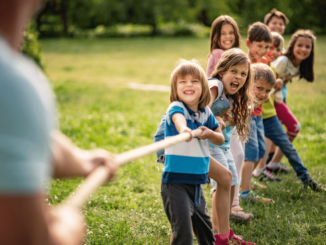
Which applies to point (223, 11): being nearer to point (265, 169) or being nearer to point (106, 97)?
point (106, 97)

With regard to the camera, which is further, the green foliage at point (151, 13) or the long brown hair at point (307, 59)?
the green foliage at point (151, 13)

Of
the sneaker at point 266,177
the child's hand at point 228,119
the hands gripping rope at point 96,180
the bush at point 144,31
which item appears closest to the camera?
the hands gripping rope at point 96,180

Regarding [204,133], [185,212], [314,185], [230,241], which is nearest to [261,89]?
[314,185]

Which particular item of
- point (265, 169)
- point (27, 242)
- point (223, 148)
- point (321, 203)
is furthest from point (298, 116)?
point (27, 242)

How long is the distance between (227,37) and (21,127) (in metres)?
3.70

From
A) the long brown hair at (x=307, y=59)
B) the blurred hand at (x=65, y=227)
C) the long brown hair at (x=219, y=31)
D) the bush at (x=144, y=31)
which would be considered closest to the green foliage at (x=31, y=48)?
the long brown hair at (x=219, y=31)

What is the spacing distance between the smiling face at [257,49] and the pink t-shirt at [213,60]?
62cm

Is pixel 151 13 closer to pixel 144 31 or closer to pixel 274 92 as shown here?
pixel 144 31

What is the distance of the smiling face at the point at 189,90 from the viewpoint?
2.65 meters

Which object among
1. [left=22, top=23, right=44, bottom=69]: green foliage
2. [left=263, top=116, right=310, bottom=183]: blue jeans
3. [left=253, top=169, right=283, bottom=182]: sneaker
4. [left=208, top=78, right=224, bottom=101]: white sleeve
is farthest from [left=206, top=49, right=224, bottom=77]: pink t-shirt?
[left=22, top=23, right=44, bottom=69]: green foliage

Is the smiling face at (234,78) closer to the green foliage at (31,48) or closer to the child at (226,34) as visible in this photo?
the child at (226,34)

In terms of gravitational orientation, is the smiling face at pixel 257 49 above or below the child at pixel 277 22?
below

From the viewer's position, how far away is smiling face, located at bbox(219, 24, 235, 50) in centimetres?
429

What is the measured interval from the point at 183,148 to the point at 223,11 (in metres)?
40.7
